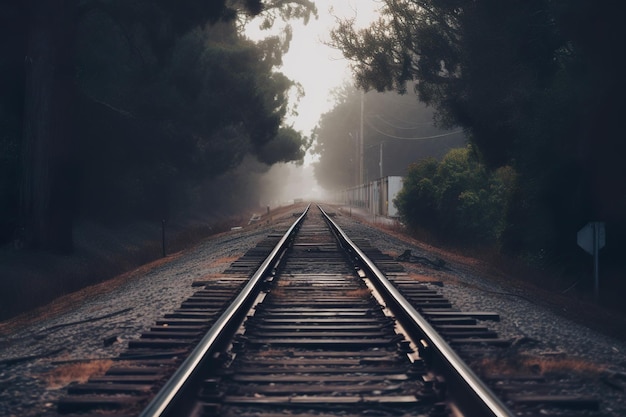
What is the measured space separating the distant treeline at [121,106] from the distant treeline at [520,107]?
5768 millimetres

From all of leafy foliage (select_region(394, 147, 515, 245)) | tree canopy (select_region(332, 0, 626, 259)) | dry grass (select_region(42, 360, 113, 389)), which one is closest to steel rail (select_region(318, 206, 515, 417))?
dry grass (select_region(42, 360, 113, 389))

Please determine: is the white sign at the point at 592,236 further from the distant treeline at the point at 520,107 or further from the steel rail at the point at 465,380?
the steel rail at the point at 465,380

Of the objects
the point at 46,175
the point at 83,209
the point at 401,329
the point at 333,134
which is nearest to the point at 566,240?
the point at 401,329

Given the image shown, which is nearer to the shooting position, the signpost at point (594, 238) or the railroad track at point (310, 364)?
the railroad track at point (310, 364)

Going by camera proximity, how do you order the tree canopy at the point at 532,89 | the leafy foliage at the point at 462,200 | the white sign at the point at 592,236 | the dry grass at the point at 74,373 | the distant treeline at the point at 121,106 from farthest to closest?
the leafy foliage at the point at 462,200 → the distant treeline at the point at 121,106 → the tree canopy at the point at 532,89 → the white sign at the point at 592,236 → the dry grass at the point at 74,373

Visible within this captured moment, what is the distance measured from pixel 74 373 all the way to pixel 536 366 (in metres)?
3.61

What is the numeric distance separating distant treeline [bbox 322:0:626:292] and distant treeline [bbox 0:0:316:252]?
577 cm

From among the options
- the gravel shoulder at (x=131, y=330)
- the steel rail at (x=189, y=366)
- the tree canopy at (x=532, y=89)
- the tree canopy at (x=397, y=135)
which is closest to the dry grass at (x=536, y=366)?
the gravel shoulder at (x=131, y=330)

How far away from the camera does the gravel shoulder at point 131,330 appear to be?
16.8ft

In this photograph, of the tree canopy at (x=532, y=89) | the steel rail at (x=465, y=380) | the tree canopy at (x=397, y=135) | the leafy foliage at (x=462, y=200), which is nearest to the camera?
the steel rail at (x=465, y=380)

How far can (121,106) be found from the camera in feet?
92.0

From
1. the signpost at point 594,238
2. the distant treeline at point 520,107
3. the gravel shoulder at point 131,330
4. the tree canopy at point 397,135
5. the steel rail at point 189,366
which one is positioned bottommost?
the gravel shoulder at point 131,330

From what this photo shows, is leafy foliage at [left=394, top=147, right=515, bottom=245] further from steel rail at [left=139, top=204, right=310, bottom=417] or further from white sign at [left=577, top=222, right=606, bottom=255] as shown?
→ steel rail at [left=139, top=204, right=310, bottom=417]

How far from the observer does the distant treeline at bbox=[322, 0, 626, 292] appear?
12.2m
